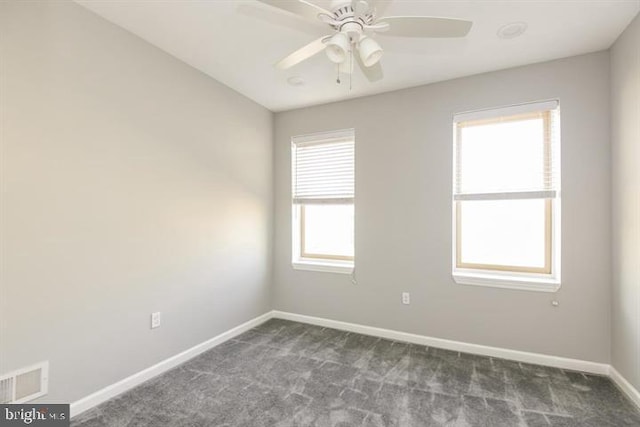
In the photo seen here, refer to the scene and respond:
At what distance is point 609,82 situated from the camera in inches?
99.0

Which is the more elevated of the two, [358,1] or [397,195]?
[358,1]

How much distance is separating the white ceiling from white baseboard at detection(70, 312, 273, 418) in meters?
2.67

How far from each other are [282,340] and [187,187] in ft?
6.14

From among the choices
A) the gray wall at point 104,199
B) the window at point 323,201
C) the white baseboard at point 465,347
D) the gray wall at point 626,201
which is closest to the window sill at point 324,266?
the window at point 323,201

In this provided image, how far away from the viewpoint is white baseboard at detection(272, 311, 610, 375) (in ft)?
8.53

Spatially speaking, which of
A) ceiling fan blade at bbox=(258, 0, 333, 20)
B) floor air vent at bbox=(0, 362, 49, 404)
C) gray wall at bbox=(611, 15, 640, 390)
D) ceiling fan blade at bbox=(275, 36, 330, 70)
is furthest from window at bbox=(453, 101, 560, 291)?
floor air vent at bbox=(0, 362, 49, 404)

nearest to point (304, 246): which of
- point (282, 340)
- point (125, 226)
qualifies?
point (282, 340)

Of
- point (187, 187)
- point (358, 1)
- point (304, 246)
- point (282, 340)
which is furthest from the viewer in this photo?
point (304, 246)

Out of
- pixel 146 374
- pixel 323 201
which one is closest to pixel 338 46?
pixel 323 201

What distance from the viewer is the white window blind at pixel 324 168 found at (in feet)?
12.0

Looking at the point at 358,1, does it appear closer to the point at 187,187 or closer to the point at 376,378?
the point at 187,187

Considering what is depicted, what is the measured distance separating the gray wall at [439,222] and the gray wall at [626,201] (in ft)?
0.34

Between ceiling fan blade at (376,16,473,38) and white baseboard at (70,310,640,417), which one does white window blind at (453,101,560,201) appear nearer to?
white baseboard at (70,310,640,417)

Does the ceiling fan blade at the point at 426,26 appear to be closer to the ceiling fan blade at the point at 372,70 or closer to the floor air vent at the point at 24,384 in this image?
the ceiling fan blade at the point at 372,70
